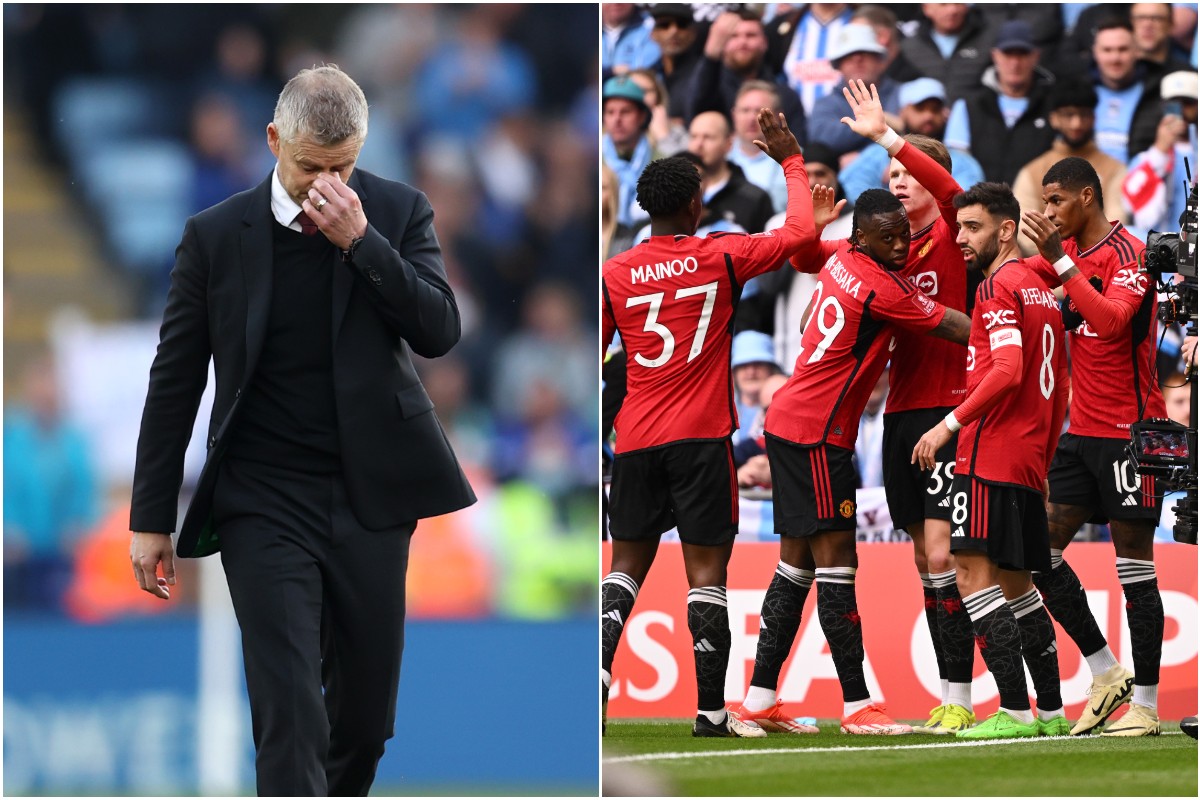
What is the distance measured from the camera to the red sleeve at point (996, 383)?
4344mm

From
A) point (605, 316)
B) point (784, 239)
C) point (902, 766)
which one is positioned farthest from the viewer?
point (605, 316)

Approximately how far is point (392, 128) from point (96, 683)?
4015 millimetres

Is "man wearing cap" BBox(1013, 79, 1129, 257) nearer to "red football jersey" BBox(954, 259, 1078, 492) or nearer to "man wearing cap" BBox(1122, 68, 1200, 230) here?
"man wearing cap" BBox(1122, 68, 1200, 230)

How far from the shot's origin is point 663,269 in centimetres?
467

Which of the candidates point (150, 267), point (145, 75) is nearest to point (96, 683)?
point (150, 267)

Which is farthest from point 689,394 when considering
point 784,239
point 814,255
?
point 814,255

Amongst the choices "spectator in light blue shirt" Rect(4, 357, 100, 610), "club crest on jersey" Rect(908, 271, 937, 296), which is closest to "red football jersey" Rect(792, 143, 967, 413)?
"club crest on jersey" Rect(908, 271, 937, 296)

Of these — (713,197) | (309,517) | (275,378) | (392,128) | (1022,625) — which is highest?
(392,128)

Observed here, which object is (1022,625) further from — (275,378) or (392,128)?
(392,128)

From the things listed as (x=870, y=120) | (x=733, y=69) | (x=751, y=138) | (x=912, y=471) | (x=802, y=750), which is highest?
(x=733, y=69)

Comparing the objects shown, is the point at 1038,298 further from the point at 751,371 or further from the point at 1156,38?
the point at 1156,38

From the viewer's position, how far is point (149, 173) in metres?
9.68

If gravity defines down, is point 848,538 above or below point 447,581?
above

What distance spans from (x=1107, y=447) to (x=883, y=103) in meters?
2.33
